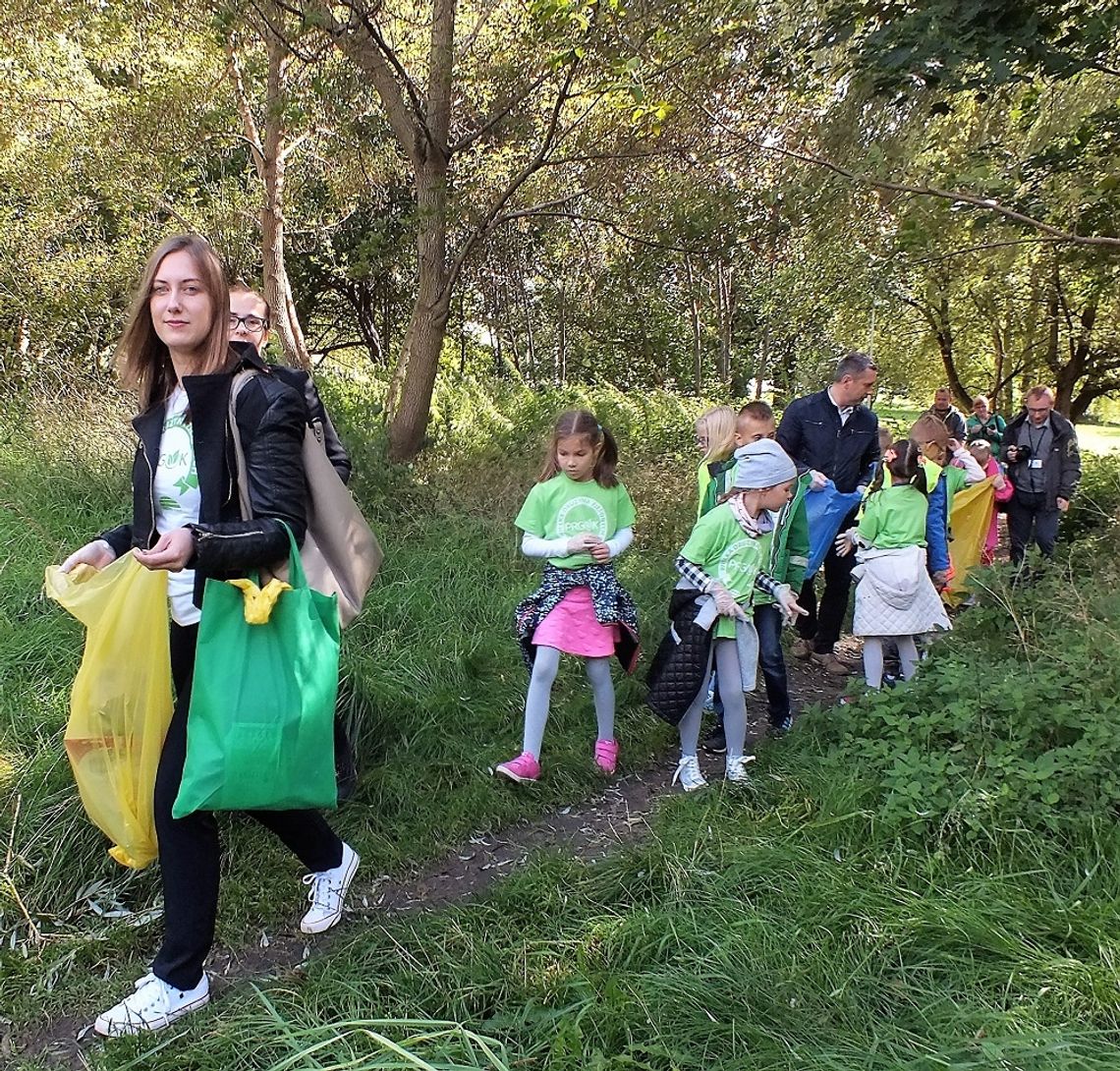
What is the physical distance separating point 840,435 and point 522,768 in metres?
2.99

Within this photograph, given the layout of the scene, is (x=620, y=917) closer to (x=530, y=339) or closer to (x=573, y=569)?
(x=573, y=569)

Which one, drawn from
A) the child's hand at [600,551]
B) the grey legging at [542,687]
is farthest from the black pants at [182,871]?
the child's hand at [600,551]

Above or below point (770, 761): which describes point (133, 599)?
above

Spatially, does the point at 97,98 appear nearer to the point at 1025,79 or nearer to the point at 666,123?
the point at 666,123

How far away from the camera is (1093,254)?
5441mm

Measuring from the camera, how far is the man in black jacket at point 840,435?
496 centimetres

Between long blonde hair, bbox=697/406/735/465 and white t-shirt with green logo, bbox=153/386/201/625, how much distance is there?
2.81 m

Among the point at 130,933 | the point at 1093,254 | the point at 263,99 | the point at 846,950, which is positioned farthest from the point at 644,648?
the point at 263,99

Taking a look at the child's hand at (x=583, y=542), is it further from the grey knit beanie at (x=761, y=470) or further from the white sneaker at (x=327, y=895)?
the white sneaker at (x=327, y=895)

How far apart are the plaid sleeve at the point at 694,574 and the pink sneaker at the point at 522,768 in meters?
1.03

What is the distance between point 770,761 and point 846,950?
4.38 ft

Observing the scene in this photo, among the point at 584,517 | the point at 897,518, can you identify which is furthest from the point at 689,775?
the point at 897,518

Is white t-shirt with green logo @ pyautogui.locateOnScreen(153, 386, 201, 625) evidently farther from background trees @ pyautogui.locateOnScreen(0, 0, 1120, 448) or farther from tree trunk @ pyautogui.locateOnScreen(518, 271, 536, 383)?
tree trunk @ pyautogui.locateOnScreen(518, 271, 536, 383)

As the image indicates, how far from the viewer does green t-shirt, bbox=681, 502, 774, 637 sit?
350 cm
